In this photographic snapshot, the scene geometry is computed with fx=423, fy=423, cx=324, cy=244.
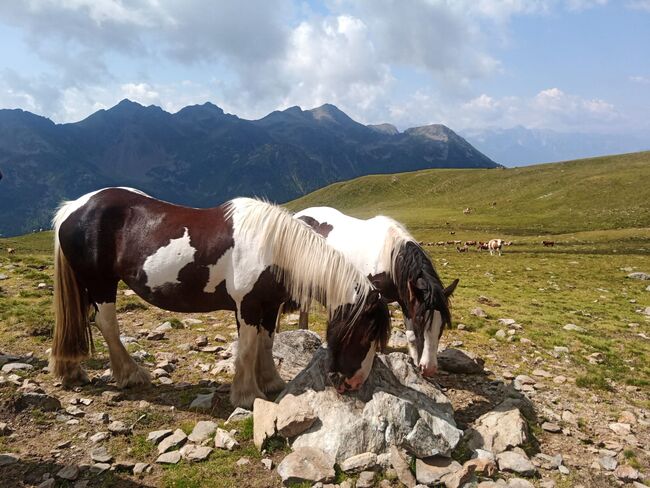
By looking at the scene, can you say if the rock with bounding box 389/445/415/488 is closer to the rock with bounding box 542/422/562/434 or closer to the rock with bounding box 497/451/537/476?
the rock with bounding box 497/451/537/476

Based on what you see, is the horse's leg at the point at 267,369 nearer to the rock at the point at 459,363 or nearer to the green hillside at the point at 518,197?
the rock at the point at 459,363

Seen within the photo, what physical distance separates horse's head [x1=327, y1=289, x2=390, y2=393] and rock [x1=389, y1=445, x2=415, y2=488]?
1.02 meters

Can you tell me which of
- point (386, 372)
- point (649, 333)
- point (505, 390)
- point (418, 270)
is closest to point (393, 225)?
point (418, 270)

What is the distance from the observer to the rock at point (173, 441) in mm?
5707

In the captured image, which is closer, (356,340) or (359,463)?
(359,463)

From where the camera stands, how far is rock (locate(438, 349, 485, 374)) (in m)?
8.62

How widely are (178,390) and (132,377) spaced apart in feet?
2.74

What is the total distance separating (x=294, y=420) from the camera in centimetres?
577

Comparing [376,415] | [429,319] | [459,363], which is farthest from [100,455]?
[459,363]

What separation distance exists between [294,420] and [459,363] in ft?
14.0

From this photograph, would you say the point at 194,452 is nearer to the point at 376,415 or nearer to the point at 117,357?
the point at 376,415

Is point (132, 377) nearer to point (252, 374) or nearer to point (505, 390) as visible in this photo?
point (252, 374)

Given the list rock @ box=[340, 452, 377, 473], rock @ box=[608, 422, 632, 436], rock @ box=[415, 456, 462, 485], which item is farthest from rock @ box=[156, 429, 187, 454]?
rock @ box=[608, 422, 632, 436]

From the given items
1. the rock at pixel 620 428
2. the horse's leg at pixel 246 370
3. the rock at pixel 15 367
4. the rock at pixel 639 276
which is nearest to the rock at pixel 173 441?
the horse's leg at pixel 246 370
